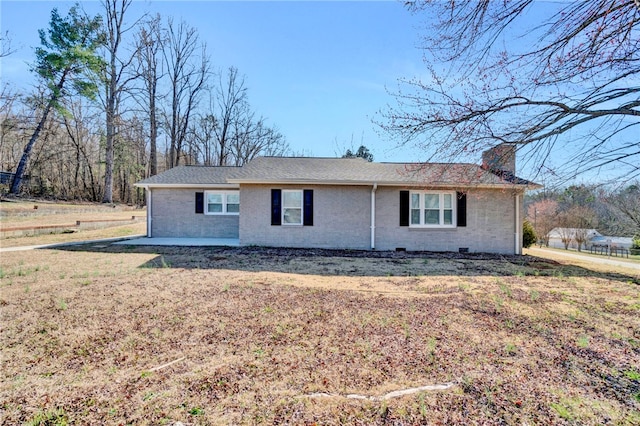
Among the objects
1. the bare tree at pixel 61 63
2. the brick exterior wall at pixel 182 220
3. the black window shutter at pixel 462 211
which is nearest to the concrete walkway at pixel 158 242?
the brick exterior wall at pixel 182 220

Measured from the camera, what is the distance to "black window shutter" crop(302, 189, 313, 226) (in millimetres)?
11375

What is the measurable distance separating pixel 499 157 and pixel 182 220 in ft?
41.0

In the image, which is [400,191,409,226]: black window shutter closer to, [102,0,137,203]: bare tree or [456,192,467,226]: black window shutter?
[456,192,467,226]: black window shutter

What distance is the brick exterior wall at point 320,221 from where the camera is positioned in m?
11.4

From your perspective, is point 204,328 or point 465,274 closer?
point 204,328

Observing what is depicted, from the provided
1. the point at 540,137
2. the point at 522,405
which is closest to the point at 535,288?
the point at 540,137

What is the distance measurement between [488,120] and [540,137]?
0.80 metres

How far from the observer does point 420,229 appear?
443 inches

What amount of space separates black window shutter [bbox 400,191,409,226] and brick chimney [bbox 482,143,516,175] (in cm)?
537

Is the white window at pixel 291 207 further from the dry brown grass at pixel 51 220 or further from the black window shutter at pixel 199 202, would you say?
the dry brown grass at pixel 51 220

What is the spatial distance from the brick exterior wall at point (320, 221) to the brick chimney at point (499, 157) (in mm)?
5810

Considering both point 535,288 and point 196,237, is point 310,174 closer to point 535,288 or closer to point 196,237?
point 196,237

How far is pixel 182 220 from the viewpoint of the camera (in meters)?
13.6

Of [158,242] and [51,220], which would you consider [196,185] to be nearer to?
[158,242]
